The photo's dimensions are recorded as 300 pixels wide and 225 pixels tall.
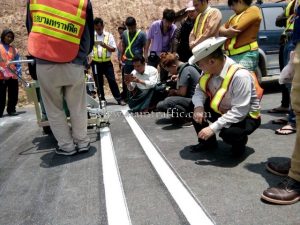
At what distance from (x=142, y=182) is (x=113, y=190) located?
27 centimetres

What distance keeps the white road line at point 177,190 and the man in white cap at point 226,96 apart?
0.47 meters

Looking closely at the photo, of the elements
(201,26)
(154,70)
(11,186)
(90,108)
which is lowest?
(11,186)

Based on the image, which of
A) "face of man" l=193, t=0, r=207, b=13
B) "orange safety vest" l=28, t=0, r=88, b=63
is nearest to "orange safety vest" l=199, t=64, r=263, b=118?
"orange safety vest" l=28, t=0, r=88, b=63

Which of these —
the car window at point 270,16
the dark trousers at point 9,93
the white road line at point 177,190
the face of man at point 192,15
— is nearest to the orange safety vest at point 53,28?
the white road line at point 177,190

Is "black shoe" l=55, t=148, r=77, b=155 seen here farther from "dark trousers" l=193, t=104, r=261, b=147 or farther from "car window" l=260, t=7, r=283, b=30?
"car window" l=260, t=7, r=283, b=30

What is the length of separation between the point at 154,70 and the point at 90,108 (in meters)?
1.68

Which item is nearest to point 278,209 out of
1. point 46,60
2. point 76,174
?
point 76,174

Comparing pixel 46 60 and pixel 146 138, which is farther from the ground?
pixel 46 60

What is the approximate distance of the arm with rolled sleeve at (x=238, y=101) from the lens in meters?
3.28

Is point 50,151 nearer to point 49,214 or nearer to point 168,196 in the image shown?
point 49,214

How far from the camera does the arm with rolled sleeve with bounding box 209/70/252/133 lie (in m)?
3.28

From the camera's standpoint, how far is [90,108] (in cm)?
520

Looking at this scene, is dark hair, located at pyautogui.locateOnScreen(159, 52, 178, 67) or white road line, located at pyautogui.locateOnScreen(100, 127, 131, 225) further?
dark hair, located at pyautogui.locateOnScreen(159, 52, 178, 67)

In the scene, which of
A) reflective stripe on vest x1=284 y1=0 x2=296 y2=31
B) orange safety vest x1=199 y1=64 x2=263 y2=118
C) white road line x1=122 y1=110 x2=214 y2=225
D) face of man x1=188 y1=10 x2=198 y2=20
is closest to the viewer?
white road line x1=122 y1=110 x2=214 y2=225
